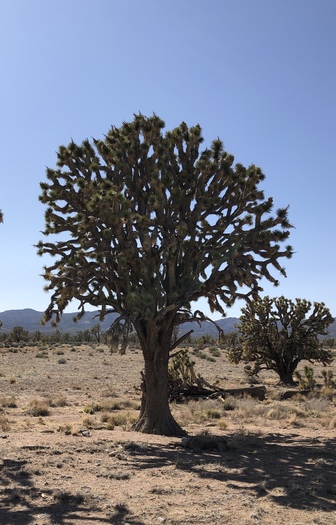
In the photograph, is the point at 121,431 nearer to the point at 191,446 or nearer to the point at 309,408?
the point at 191,446

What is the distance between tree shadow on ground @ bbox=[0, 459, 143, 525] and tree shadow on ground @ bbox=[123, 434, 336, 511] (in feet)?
6.67

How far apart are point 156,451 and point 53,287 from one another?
4512mm

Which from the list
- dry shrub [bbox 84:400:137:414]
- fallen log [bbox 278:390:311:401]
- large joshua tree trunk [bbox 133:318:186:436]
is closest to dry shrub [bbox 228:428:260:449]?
large joshua tree trunk [bbox 133:318:186:436]

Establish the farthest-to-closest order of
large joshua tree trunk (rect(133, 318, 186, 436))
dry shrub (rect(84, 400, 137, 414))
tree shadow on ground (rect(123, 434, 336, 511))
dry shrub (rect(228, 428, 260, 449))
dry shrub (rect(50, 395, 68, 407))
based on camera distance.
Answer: dry shrub (rect(50, 395, 68, 407))
dry shrub (rect(84, 400, 137, 414))
large joshua tree trunk (rect(133, 318, 186, 436))
dry shrub (rect(228, 428, 260, 449))
tree shadow on ground (rect(123, 434, 336, 511))

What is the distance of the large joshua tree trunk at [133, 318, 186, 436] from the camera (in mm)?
11227

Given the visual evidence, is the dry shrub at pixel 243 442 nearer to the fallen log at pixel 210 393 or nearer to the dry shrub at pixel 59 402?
the fallen log at pixel 210 393

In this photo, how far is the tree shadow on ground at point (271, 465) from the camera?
649 cm

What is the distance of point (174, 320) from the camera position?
12.0 m

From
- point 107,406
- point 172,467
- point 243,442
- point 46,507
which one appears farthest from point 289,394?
point 46,507

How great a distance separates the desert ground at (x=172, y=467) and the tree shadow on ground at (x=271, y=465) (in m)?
0.02

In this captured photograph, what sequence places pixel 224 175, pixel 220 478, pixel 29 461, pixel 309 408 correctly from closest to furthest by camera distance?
1. pixel 220 478
2. pixel 29 461
3. pixel 224 175
4. pixel 309 408

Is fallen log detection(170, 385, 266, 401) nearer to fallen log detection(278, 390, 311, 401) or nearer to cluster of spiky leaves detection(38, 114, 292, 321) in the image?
fallen log detection(278, 390, 311, 401)

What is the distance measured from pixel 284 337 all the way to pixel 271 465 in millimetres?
14672

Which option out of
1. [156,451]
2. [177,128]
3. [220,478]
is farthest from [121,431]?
[177,128]
